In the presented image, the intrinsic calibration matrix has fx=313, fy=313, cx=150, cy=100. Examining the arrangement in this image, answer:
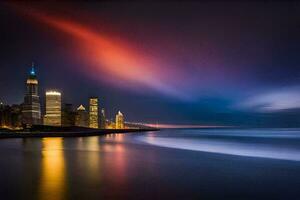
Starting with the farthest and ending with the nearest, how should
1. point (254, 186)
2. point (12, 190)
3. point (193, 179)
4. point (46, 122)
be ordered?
point (46, 122) → point (193, 179) → point (254, 186) → point (12, 190)

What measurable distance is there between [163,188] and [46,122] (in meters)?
188

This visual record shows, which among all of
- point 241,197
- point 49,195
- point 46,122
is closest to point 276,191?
point 241,197

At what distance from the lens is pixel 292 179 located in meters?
16.7

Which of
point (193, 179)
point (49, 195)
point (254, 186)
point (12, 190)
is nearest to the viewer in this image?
point (49, 195)

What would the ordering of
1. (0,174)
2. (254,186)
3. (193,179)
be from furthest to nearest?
(0,174), (193,179), (254,186)

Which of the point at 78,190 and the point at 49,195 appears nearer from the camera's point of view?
the point at 49,195

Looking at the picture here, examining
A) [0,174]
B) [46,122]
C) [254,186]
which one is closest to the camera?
[254,186]

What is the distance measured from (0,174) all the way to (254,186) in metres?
13.7

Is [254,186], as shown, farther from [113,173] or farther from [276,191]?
[113,173]

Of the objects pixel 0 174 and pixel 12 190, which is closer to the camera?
pixel 12 190

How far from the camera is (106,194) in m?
12.6

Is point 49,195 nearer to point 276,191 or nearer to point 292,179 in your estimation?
point 276,191

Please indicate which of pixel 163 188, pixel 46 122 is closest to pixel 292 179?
pixel 163 188

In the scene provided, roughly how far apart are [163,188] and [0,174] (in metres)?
9.88
